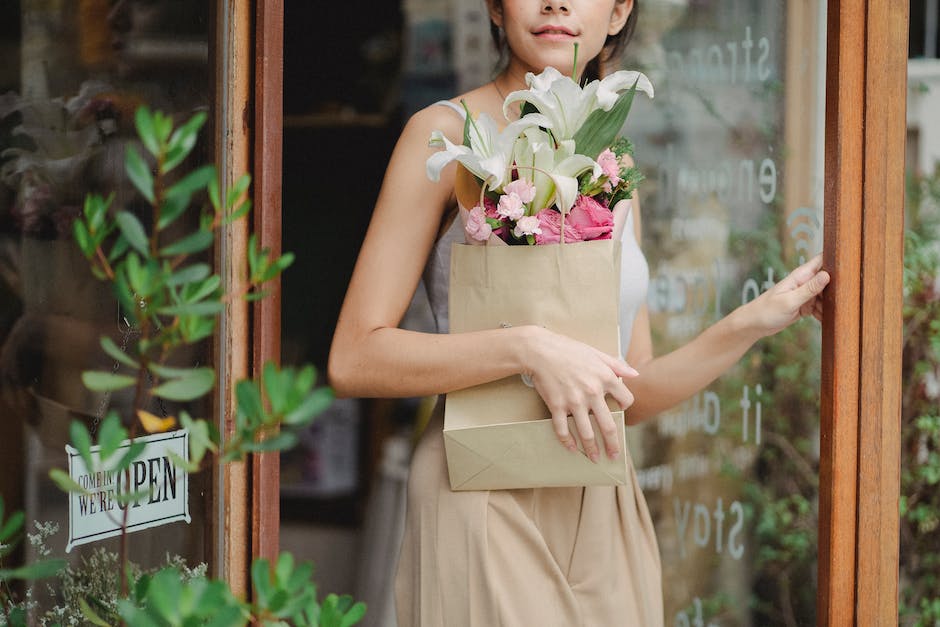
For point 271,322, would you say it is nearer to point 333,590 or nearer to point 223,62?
point 223,62

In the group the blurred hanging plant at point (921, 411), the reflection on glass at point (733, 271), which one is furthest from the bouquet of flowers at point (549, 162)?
the blurred hanging plant at point (921, 411)

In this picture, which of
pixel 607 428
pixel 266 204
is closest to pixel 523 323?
pixel 607 428

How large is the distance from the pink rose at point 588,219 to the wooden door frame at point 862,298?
20.7 inches

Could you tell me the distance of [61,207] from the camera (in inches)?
67.6

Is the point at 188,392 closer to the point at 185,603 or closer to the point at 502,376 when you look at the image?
the point at 185,603

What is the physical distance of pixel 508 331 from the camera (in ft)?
5.14

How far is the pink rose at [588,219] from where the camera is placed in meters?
1.54

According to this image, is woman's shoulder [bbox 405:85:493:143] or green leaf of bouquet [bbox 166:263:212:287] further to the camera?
woman's shoulder [bbox 405:85:493:143]

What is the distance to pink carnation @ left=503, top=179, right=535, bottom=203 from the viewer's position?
1.49 m

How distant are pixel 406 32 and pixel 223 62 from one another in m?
1.91

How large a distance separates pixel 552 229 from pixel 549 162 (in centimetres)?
9

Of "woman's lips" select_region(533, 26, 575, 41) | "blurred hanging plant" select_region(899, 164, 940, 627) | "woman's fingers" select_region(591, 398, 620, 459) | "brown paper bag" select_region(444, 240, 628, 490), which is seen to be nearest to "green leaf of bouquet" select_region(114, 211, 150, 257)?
"brown paper bag" select_region(444, 240, 628, 490)

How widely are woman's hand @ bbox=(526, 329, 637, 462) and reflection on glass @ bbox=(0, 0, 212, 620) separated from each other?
56 cm

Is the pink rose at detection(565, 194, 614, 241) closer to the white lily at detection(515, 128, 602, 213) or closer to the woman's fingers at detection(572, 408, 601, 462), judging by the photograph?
the white lily at detection(515, 128, 602, 213)
